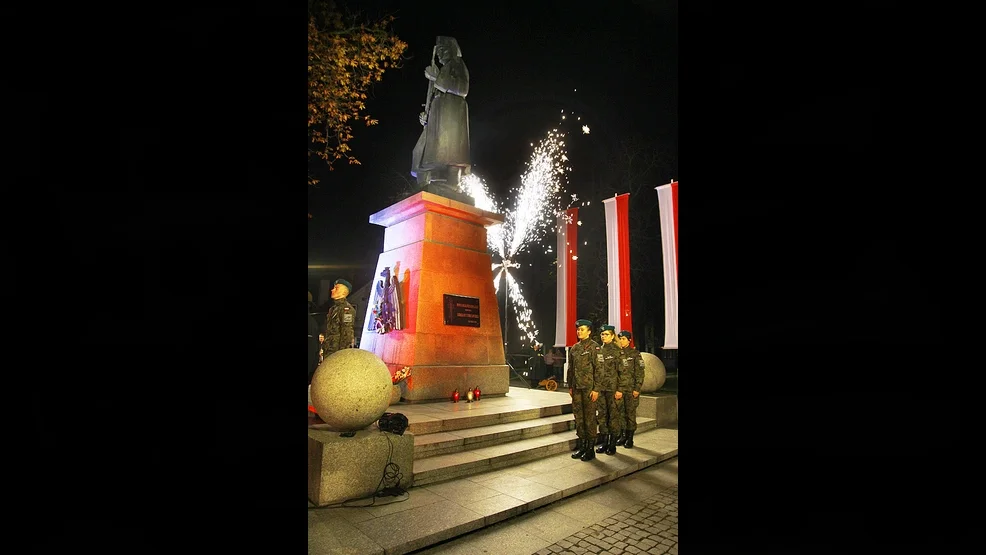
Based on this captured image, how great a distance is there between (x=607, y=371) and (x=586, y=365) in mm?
423

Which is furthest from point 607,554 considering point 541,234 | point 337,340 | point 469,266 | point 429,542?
point 541,234

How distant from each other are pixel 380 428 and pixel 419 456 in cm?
100

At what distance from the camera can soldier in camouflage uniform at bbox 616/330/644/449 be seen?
7.91 m

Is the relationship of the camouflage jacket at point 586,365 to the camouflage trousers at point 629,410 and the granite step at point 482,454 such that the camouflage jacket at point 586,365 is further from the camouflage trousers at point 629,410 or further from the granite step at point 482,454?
the granite step at point 482,454

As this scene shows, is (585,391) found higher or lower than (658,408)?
higher

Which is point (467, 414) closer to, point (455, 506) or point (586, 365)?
point (586, 365)

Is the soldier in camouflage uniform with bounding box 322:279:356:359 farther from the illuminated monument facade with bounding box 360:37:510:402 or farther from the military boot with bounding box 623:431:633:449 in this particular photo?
the military boot with bounding box 623:431:633:449

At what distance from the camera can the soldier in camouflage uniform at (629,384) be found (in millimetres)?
7914

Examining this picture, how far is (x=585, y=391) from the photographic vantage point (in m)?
7.64

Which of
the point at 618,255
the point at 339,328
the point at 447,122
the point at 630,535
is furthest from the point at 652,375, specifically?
the point at 447,122

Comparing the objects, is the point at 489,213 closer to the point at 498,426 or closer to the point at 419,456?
the point at 498,426

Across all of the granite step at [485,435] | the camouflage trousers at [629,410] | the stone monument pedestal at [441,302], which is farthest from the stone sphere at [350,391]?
the camouflage trousers at [629,410]
